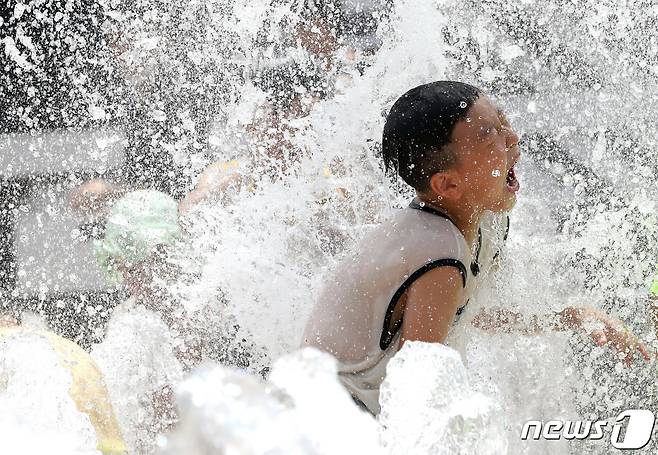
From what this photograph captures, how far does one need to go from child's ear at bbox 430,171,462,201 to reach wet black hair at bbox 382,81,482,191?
0.01 metres

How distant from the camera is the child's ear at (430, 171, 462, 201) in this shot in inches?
81.3

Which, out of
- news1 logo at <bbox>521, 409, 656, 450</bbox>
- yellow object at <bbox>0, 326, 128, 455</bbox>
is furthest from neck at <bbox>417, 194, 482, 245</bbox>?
yellow object at <bbox>0, 326, 128, 455</bbox>

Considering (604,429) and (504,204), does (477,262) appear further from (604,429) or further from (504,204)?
(604,429)

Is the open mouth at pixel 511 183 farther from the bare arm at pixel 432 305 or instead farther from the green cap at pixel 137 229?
the green cap at pixel 137 229

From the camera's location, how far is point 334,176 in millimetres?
2922

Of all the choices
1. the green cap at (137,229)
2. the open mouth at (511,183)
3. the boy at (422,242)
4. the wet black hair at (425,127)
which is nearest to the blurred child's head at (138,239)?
the green cap at (137,229)

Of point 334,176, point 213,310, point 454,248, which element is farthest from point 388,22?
point 454,248

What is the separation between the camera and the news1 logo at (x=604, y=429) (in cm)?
238

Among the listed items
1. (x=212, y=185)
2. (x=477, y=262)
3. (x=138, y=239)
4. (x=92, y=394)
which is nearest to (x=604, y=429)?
(x=477, y=262)

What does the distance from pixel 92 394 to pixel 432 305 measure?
926 millimetres

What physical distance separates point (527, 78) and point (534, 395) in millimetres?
1648

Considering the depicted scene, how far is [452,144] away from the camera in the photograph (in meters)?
2.04

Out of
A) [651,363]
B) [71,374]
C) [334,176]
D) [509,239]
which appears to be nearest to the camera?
[71,374]

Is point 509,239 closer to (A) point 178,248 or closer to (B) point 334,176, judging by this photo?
(B) point 334,176
